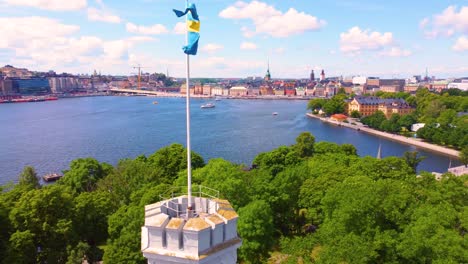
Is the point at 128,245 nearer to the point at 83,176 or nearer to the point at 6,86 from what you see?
the point at 83,176

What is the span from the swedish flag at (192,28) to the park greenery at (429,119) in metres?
63.6

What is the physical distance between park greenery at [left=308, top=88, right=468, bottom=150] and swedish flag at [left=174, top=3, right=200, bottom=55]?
209ft

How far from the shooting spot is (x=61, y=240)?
17375mm

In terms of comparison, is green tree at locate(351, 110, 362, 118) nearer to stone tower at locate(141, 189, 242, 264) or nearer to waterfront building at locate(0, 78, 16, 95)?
stone tower at locate(141, 189, 242, 264)

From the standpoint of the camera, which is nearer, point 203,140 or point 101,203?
point 101,203

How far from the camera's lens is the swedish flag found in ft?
20.5

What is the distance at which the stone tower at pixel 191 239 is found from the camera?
17.0ft

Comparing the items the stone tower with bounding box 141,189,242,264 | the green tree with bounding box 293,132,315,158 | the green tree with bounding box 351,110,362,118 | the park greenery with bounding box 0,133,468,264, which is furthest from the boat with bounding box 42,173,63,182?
the green tree with bounding box 351,110,362,118

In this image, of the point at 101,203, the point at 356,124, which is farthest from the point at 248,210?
the point at 356,124

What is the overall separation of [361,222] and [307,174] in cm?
1072

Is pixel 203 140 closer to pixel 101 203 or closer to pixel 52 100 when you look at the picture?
pixel 101 203

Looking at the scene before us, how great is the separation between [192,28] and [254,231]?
13397 millimetres

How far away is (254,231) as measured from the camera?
1791 cm

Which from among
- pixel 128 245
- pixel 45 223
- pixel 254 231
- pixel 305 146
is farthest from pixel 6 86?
pixel 254 231
